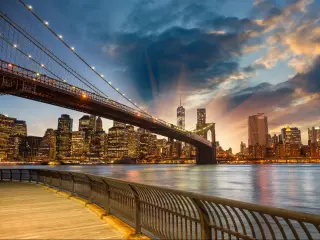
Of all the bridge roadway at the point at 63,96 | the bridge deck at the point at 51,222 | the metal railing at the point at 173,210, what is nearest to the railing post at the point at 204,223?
the metal railing at the point at 173,210

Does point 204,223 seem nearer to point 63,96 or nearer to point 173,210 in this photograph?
point 173,210

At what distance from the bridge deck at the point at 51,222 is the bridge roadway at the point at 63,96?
37398 millimetres

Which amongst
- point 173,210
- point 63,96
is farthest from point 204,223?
point 63,96

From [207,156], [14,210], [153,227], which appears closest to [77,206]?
[14,210]

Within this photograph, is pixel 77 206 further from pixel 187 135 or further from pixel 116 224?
pixel 187 135

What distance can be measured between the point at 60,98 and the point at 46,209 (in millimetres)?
47837

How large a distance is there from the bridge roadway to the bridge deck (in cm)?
3740

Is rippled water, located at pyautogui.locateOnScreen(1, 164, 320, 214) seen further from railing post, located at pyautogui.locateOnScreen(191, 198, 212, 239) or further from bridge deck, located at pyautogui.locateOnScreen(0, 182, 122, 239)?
railing post, located at pyautogui.locateOnScreen(191, 198, 212, 239)

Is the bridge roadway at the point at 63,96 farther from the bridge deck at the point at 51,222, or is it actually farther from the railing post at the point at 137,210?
the railing post at the point at 137,210

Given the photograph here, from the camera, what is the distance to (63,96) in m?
54.2

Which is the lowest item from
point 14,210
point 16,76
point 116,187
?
point 14,210

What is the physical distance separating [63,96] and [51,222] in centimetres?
4955

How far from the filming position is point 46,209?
9.30 m

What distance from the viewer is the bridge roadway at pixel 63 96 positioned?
1749 inches
